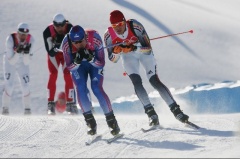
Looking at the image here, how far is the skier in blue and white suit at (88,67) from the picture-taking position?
793 centimetres

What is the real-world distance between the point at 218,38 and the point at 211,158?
1554 cm

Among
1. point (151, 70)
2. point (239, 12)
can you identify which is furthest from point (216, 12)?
point (151, 70)

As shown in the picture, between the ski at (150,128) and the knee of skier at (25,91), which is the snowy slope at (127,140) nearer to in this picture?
the ski at (150,128)

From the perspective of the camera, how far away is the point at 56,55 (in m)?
10.9

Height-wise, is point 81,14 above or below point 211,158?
above

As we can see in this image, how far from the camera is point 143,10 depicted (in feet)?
78.5

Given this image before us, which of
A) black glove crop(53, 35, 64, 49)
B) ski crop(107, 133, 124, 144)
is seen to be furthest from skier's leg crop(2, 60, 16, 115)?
ski crop(107, 133, 124, 144)

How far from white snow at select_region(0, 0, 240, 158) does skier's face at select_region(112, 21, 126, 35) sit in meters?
1.40

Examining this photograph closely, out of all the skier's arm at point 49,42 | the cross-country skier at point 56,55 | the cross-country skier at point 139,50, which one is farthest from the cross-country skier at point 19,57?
the cross-country skier at point 139,50

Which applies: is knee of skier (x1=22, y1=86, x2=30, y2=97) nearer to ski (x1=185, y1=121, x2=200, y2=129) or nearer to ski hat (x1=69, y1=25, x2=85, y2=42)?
ski hat (x1=69, y1=25, x2=85, y2=42)

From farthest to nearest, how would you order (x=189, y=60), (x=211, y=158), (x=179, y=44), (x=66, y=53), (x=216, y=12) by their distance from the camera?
(x=216, y=12) → (x=179, y=44) → (x=189, y=60) → (x=66, y=53) → (x=211, y=158)

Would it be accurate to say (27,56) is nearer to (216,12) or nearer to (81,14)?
(81,14)

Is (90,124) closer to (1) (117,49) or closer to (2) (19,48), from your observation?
(1) (117,49)

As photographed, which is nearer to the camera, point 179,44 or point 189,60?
point 189,60
